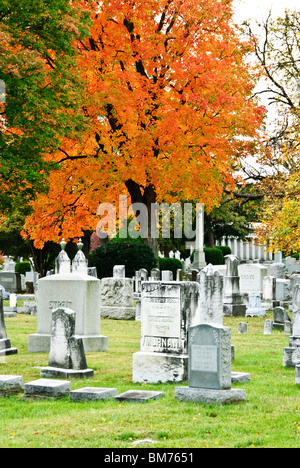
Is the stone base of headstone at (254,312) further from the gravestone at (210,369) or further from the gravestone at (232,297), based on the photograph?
the gravestone at (210,369)

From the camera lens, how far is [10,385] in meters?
9.34

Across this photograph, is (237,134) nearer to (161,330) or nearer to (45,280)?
(45,280)

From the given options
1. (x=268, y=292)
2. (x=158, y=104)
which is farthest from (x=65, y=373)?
(x=158, y=104)

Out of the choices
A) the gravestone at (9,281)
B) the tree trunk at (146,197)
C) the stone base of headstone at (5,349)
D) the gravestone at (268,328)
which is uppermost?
the tree trunk at (146,197)

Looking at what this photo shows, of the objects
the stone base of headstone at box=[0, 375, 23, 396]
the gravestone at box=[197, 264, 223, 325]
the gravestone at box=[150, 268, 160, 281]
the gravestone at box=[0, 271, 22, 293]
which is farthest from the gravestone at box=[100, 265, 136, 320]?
the gravestone at box=[0, 271, 22, 293]

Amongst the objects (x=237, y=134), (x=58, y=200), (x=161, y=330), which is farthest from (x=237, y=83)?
(x=161, y=330)

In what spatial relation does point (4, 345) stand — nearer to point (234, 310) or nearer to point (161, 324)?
point (161, 324)

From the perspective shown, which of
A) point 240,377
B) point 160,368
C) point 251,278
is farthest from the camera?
point 251,278

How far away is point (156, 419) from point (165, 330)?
3381 millimetres

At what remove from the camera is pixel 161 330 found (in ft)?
35.1

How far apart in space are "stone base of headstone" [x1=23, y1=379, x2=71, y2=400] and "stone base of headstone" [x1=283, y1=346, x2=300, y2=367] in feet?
13.5

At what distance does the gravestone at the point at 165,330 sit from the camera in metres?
10.4

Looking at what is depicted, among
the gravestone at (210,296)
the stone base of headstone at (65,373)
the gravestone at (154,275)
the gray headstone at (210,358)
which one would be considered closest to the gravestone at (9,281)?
the gravestone at (154,275)

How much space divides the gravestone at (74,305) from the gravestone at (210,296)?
3.47 meters
